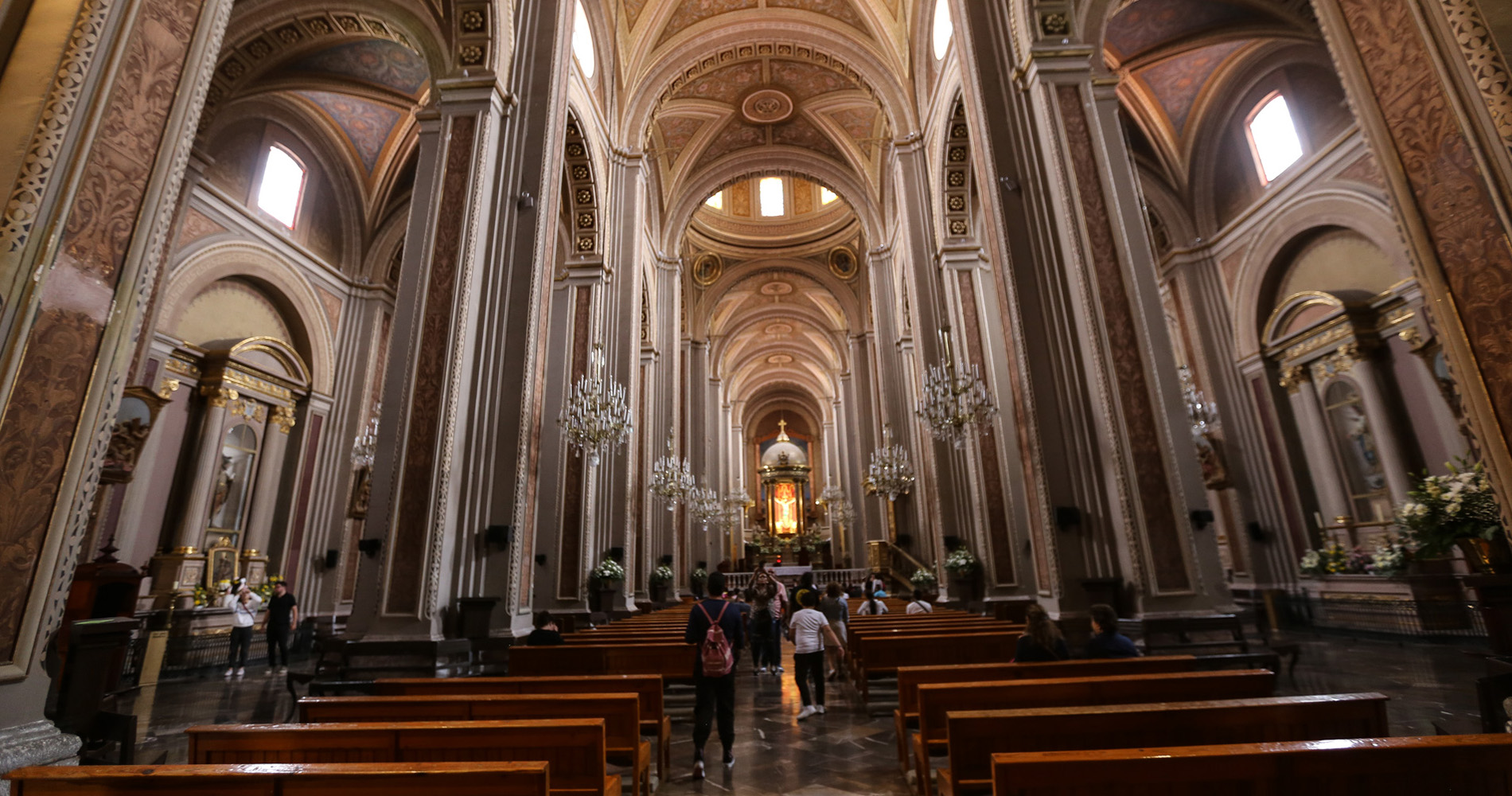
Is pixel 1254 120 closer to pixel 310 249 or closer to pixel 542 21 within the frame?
pixel 542 21

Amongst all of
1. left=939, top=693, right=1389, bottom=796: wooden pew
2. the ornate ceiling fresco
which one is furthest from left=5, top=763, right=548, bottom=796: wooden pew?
the ornate ceiling fresco

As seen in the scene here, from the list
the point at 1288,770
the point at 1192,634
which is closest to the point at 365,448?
the point at 1192,634

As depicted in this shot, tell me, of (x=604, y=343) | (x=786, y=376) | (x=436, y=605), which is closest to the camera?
(x=436, y=605)

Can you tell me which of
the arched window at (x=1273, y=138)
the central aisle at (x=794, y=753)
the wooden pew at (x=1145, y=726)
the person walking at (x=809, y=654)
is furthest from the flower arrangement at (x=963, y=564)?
the arched window at (x=1273, y=138)

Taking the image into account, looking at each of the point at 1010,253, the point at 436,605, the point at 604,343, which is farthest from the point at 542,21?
the point at 436,605

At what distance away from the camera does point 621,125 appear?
15.1 meters

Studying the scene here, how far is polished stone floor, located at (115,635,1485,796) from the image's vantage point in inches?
162

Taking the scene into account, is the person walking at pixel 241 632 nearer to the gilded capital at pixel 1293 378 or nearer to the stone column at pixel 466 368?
the stone column at pixel 466 368

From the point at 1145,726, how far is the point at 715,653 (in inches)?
103

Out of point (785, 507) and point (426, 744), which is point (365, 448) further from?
point (785, 507)

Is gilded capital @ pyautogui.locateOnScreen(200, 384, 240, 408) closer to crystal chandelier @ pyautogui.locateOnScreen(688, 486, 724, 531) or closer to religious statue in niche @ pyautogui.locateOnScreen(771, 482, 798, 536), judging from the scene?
crystal chandelier @ pyautogui.locateOnScreen(688, 486, 724, 531)

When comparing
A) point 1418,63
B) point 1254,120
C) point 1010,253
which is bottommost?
point 1418,63

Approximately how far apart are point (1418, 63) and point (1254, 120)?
12.4m

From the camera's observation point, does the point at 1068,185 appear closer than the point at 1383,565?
Yes
